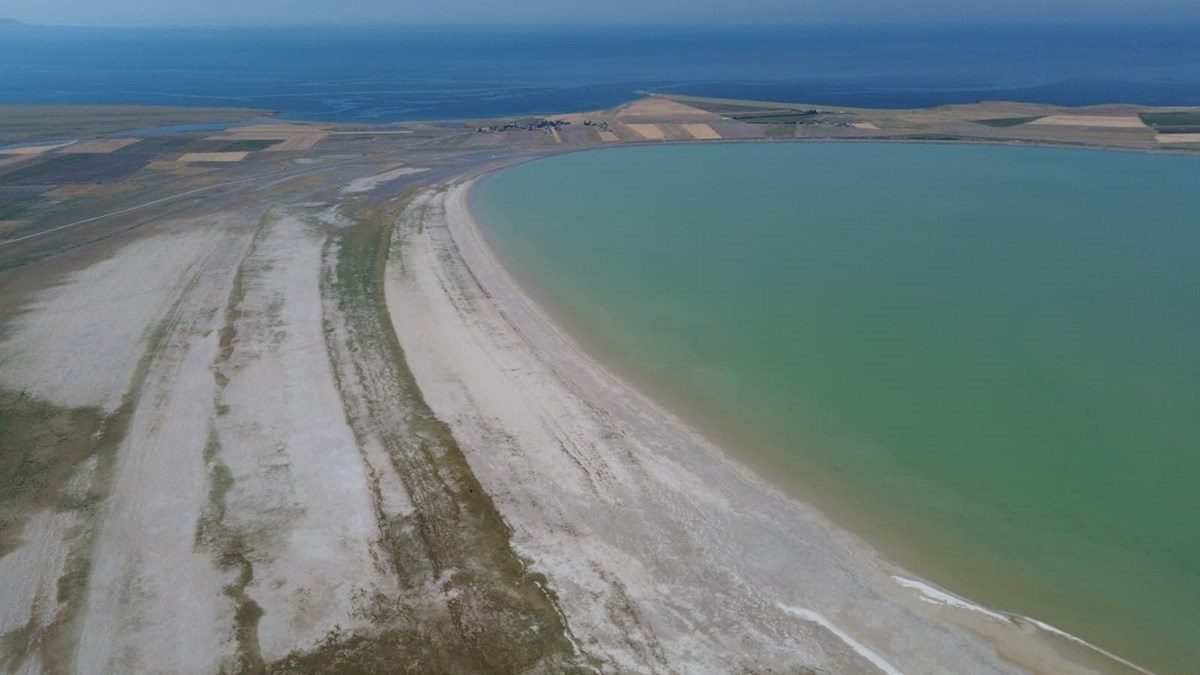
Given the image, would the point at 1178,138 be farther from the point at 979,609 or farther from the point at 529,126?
the point at 979,609

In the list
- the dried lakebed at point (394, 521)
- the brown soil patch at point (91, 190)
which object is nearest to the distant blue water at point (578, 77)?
the brown soil patch at point (91, 190)

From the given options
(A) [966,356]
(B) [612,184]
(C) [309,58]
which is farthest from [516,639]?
(C) [309,58]

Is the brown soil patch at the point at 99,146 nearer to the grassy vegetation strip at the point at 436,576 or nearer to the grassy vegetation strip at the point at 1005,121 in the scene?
the grassy vegetation strip at the point at 436,576

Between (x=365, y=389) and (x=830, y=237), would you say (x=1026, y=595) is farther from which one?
(x=830, y=237)

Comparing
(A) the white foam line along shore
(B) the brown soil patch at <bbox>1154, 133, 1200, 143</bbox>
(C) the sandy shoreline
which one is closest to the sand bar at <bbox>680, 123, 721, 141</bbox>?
(B) the brown soil patch at <bbox>1154, 133, 1200, 143</bbox>

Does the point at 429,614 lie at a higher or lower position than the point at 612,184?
lower

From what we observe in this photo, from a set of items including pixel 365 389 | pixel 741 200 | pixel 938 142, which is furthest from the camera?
pixel 938 142
